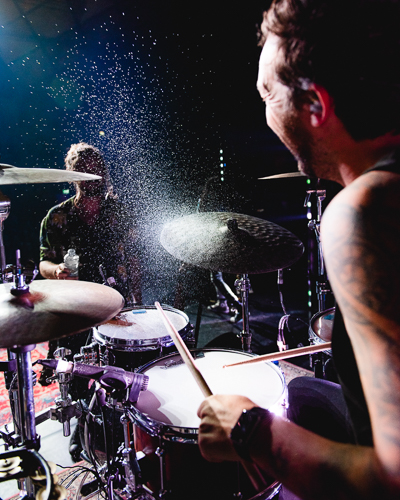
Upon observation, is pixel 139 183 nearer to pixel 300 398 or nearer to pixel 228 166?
pixel 228 166

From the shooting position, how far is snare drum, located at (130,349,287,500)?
38.7 inches

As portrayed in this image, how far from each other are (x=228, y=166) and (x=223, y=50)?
172cm

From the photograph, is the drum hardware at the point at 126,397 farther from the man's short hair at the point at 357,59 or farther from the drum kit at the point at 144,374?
the man's short hair at the point at 357,59

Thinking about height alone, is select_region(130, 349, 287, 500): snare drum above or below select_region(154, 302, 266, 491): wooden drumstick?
below

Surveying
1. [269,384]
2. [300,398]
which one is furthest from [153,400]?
[300,398]

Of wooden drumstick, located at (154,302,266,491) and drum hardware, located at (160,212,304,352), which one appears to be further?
drum hardware, located at (160,212,304,352)

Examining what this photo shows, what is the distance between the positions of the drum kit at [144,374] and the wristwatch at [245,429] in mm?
345

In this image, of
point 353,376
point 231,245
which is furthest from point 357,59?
point 231,245

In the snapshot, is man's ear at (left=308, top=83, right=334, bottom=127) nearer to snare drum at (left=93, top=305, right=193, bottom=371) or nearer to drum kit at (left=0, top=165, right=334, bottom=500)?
drum kit at (left=0, top=165, right=334, bottom=500)

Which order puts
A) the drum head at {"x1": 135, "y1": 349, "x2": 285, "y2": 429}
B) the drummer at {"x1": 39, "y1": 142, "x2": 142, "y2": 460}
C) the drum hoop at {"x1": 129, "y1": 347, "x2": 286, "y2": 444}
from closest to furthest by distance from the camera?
the drum hoop at {"x1": 129, "y1": 347, "x2": 286, "y2": 444}
the drum head at {"x1": 135, "y1": 349, "x2": 285, "y2": 429}
the drummer at {"x1": 39, "y1": 142, "x2": 142, "y2": 460}

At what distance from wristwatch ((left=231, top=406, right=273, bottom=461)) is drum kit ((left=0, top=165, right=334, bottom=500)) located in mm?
345

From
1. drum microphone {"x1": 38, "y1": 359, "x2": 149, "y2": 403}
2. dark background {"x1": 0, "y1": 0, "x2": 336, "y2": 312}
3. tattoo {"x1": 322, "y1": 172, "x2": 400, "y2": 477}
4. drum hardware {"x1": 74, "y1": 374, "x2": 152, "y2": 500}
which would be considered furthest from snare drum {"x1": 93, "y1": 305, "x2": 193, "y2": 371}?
dark background {"x1": 0, "y1": 0, "x2": 336, "y2": 312}

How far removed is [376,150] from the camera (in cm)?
56

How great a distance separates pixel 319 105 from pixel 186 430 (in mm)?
961
